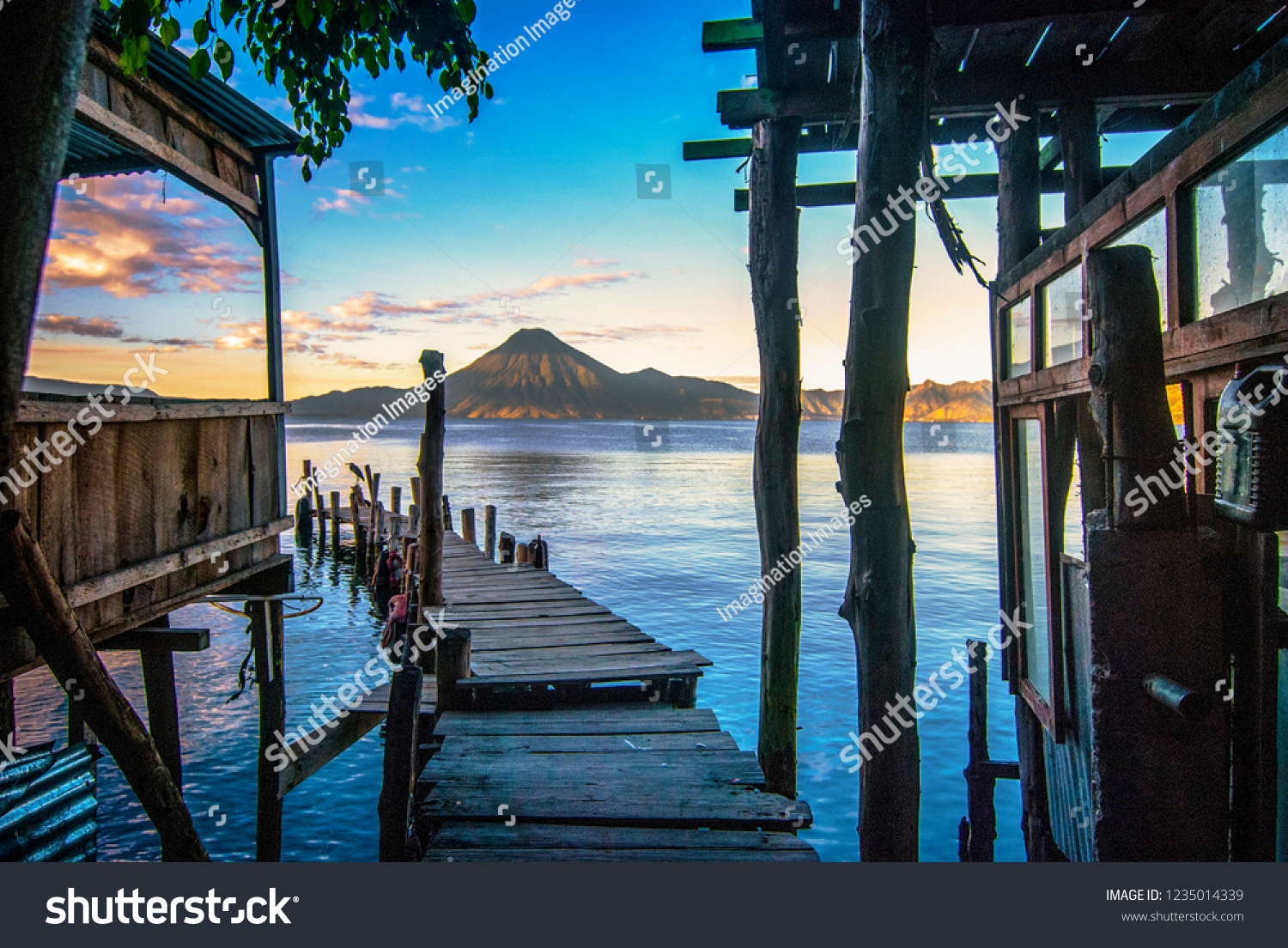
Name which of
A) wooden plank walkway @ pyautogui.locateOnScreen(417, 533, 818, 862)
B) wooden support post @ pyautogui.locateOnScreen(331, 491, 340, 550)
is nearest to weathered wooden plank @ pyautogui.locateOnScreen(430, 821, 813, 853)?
wooden plank walkway @ pyautogui.locateOnScreen(417, 533, 818, 862)

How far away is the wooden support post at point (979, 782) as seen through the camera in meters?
6.82

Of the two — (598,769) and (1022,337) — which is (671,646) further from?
(1022,337)

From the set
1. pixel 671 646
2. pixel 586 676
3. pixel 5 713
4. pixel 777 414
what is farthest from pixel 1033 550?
pixel 671 646

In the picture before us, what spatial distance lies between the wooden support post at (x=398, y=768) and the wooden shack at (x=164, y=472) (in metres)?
1.84

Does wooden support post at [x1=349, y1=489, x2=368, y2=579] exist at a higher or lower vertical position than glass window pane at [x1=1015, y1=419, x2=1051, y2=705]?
lower

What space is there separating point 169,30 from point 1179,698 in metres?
4.39

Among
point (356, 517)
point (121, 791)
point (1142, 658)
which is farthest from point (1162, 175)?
point (356, 517)

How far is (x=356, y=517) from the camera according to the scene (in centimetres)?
2680

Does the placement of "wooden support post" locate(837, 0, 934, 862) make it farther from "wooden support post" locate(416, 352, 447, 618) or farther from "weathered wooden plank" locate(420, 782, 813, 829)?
"wooden support post" locate(416, 352, 447, 618)

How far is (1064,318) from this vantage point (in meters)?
4.95

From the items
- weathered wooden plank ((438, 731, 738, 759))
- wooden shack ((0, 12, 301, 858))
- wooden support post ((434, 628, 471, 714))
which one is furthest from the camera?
wooden support post ((434, 628, 471, 714))

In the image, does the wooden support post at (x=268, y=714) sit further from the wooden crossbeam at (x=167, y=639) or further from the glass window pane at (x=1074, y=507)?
the glass window pane at (x=1074, y=507)

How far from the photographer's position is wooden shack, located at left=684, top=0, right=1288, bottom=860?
1762mm

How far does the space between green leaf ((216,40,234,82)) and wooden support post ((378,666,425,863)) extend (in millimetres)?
3723
